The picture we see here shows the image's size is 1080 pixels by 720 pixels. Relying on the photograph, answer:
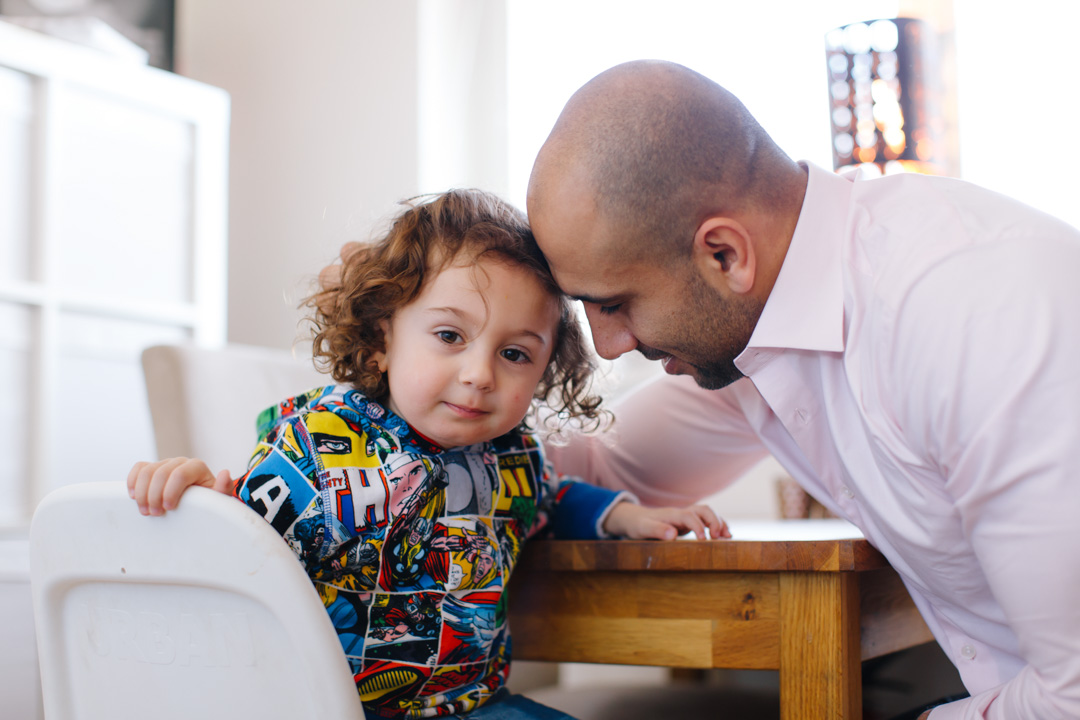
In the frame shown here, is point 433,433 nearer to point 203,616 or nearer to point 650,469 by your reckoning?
point 203,616

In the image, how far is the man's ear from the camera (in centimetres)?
94

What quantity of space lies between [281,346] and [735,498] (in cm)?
140

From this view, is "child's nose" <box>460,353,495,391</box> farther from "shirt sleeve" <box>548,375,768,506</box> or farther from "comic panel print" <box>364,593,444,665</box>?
"shirt sleeve" <box>548,375,768,506</box>

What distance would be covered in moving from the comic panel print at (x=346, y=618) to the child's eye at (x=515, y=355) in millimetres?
302

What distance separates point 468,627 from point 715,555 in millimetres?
284

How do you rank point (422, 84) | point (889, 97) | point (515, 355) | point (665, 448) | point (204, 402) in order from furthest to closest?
point (422, 84) < point (889, 97) < point (665, 448) < point (204, 402) < point (515, 355)

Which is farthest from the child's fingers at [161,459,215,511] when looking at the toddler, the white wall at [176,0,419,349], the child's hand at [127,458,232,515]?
the white wall at [176,0,419,349]

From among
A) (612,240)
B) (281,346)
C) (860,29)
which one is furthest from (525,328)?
(281,346)

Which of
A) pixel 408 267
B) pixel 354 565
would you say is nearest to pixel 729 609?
pixel 354 565

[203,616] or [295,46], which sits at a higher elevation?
[295,46]

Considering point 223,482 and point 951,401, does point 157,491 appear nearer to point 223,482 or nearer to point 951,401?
point 223,482

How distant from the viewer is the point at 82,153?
2117mm

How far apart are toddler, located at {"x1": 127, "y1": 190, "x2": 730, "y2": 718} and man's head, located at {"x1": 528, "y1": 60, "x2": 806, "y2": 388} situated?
0.10 m

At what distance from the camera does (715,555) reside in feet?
3.08
